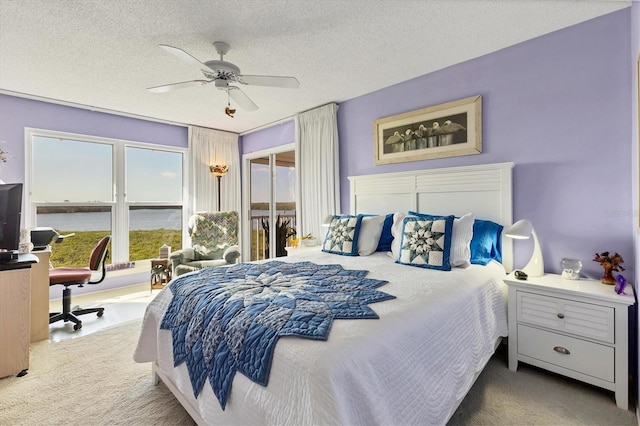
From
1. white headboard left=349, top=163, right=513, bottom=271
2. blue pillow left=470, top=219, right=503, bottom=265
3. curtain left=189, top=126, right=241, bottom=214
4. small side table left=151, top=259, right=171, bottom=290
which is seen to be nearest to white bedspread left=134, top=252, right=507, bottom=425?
blue pillow left=470, top=219, right=503, bottom=265

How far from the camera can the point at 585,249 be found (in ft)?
7.54

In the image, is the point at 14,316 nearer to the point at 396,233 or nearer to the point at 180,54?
the point at 180,54

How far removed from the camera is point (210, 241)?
4.50 metres

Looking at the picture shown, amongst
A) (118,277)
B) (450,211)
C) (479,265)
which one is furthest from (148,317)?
(118,277)

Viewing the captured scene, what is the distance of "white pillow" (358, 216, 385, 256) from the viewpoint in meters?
2.93

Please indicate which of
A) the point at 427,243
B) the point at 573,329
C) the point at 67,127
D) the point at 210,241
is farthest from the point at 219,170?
the point at 573,329

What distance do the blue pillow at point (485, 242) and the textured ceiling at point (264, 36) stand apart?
5.01ft

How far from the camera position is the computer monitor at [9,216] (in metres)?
2.39

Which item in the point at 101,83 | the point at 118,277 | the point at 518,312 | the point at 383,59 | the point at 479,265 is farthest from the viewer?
the point at 118,277

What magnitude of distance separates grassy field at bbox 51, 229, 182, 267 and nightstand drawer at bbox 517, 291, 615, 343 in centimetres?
483

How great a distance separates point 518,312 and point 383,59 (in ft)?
7.75

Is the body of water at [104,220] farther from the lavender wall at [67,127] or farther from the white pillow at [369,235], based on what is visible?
the white pillow at [369,235]

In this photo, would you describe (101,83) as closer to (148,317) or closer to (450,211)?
(148,317)

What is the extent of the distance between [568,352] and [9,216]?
4.20m
